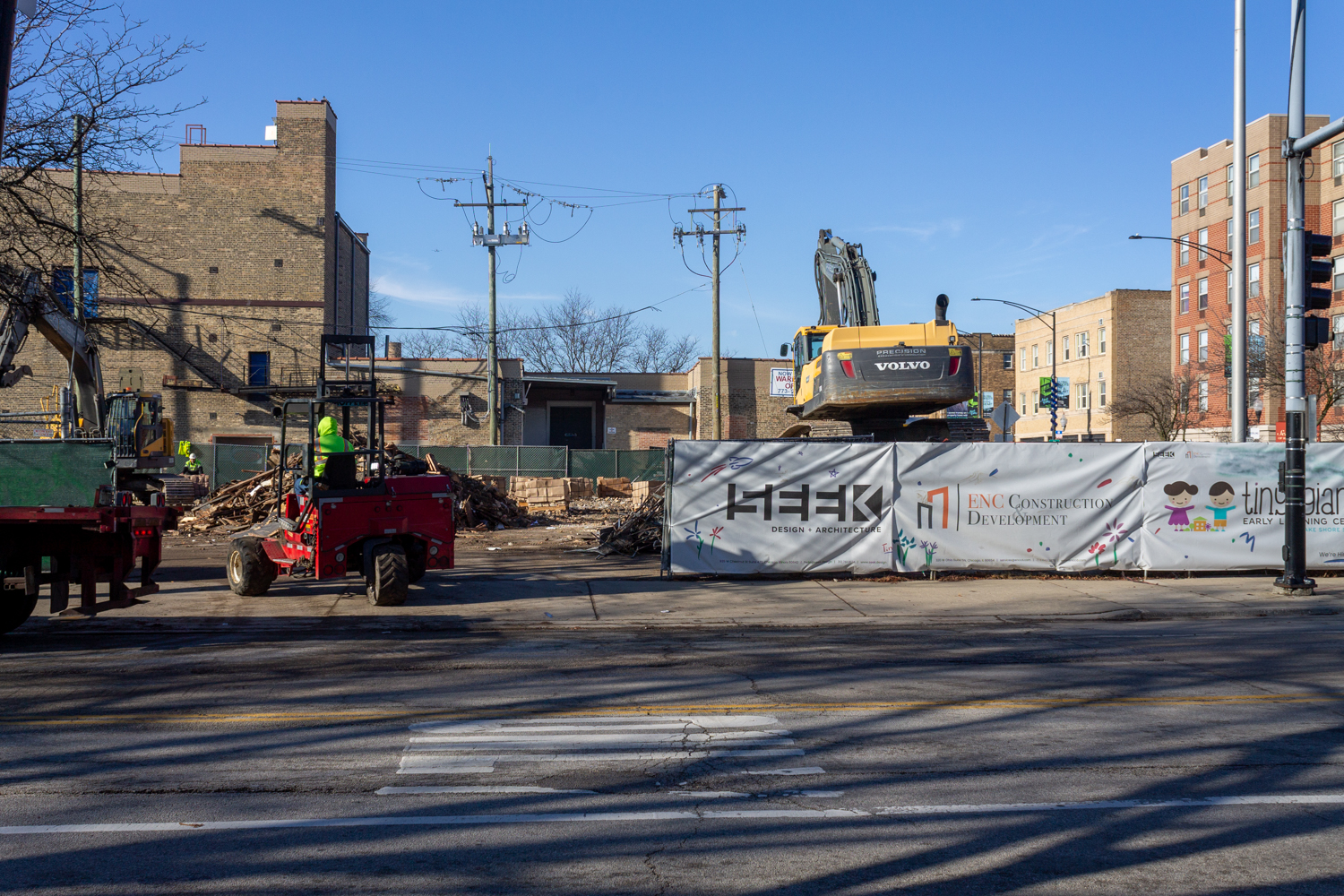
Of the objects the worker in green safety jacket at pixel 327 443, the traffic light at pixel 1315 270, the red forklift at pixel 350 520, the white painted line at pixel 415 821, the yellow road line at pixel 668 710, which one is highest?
the traffic light at pixel 1315 270

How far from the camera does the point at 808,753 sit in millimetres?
6098

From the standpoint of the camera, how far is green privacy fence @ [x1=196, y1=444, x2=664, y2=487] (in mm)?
33781

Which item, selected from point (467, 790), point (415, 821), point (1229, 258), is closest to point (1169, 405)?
point (1229, 258)

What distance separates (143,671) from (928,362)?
39.8ft

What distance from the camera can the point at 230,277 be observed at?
47.5 m

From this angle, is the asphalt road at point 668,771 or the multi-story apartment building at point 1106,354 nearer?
the asphalt road at point 668,771

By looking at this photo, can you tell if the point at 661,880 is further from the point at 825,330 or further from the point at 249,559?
the point at 825,330

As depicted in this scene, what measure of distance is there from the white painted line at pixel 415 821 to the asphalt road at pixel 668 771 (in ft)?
0.06

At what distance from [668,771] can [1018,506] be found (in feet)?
34.3

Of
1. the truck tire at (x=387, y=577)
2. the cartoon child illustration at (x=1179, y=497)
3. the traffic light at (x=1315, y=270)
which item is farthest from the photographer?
the cartoon child illustration at (x=1179, y=497)

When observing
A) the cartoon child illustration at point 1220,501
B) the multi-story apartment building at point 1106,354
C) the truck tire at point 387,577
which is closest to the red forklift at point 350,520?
the truck tire at point 387,577

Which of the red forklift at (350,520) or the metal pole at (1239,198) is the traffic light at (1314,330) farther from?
the red forklift at (350,520)

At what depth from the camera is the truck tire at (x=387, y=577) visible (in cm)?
1220

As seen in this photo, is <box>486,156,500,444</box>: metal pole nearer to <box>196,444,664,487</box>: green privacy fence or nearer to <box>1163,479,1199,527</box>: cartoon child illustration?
<box>196,444,664,487</box>: green privacy fence
